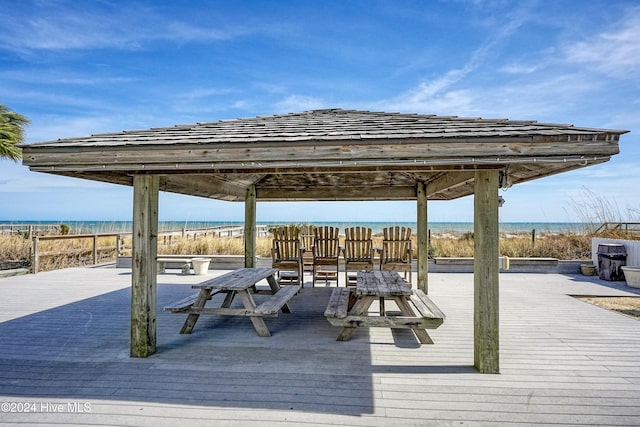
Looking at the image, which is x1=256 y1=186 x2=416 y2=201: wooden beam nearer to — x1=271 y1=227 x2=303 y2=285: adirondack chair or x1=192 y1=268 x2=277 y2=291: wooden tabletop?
x1=271 y1=227 x2=303 y2=285: adirondack chair

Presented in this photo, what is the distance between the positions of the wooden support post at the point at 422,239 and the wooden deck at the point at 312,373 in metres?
1.27

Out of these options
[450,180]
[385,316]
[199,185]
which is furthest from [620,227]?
[199,185]

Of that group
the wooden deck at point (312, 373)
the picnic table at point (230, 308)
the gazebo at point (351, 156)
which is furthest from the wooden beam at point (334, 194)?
the gazebo at point (351, 156)

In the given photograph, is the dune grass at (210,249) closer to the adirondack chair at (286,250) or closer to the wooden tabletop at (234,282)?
the adirondack chair at (286,250)

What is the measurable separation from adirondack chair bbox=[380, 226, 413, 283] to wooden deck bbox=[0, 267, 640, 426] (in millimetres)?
1585

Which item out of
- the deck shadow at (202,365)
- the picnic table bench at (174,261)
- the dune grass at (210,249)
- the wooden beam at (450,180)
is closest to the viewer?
the deck shadow at (202,365)

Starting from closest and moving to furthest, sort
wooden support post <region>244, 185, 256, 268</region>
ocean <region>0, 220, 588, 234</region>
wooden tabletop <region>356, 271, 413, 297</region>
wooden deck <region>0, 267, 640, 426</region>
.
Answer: wooden deck <region>0, 267, 640, 426</region> → wooden tabletop <region>356, 271, 413, 297</region> → wooden support post <region>244, 185, 256, 268</region> → ocean <region>0, 220, 588, 234</region>

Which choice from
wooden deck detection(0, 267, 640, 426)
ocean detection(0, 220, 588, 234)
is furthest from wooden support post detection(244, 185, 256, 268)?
ocean detection(0, 220, 588, 234)

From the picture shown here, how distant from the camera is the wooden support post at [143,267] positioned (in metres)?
3.28

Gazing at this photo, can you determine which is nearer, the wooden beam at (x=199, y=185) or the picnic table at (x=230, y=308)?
the picnic table at (x=230, y=308)

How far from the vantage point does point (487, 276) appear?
2.99m

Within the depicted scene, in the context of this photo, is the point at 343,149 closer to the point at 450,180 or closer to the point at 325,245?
the point at 450,180

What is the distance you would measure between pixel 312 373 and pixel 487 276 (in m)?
1.70

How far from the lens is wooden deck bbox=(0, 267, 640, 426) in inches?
89.0
